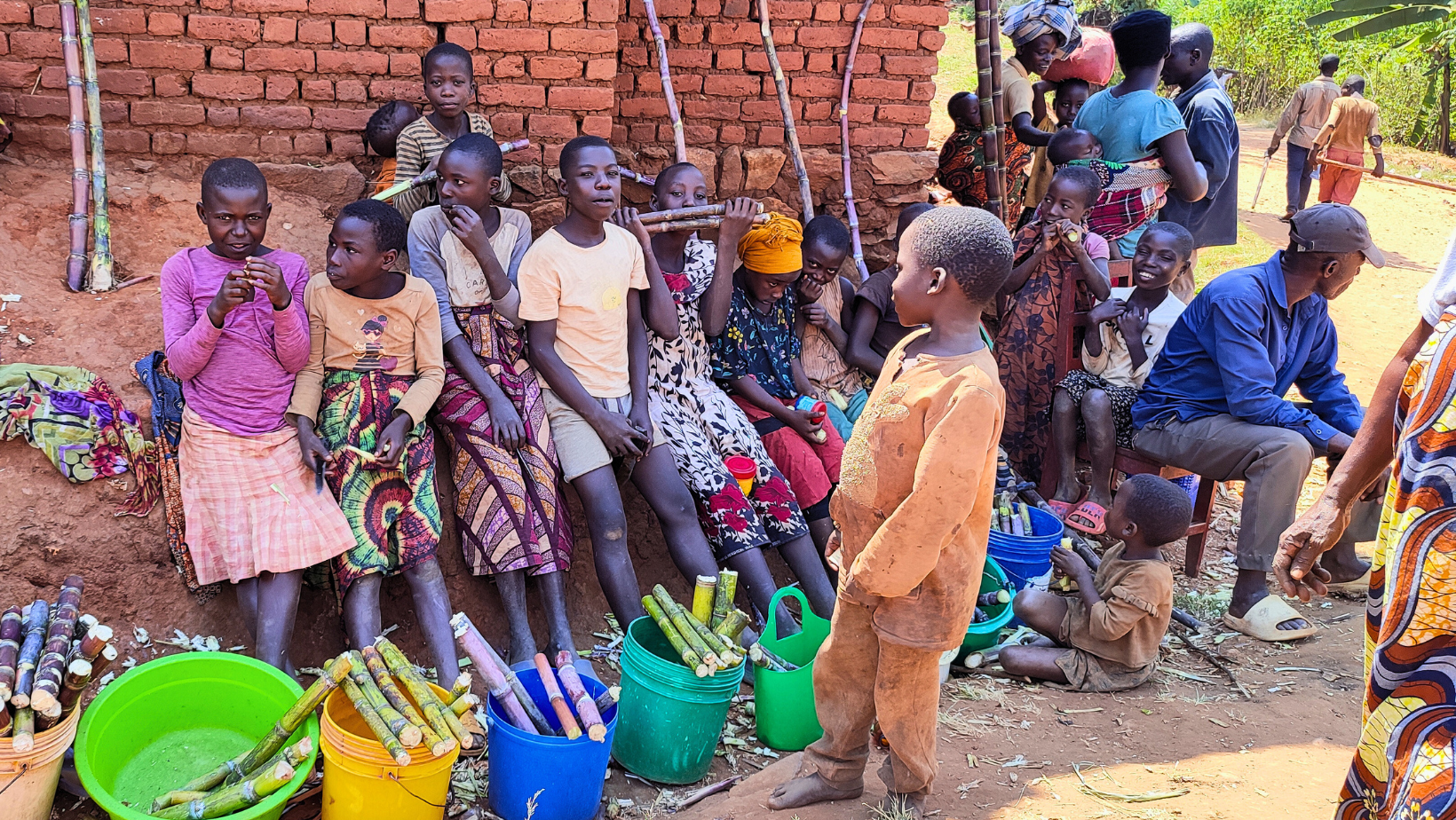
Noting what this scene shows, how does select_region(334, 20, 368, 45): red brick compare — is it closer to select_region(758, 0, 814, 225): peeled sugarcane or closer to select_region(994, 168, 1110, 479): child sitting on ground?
select_region(758, 0, 814, 225): peeled sugarcane

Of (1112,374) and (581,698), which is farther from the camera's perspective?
(1112,374)

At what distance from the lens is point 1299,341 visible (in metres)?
4.46

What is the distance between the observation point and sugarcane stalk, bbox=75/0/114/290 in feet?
12.5

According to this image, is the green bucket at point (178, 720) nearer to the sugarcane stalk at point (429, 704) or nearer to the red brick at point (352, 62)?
the sugarcane stalk at point (429, 704)

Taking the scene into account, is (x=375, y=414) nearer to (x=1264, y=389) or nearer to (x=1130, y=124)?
(x=1264, y=389)

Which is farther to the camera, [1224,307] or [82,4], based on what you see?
[1224,307]

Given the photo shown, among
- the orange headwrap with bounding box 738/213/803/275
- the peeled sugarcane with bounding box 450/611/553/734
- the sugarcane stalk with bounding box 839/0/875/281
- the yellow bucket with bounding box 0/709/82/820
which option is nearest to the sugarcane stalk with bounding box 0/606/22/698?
the yellow bucket with bounding box 0/709/82/820

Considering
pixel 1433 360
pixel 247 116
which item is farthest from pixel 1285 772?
pixel 247 116

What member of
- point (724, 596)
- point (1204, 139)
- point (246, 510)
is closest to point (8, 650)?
point (246, 510)

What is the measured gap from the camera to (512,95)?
454 cm

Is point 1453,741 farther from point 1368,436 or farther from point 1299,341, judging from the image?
point 1299,341

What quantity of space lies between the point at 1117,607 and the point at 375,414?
2521 millimetres

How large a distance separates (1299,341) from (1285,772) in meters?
1.97

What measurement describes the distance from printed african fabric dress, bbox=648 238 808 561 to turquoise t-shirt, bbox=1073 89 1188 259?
2.25m
